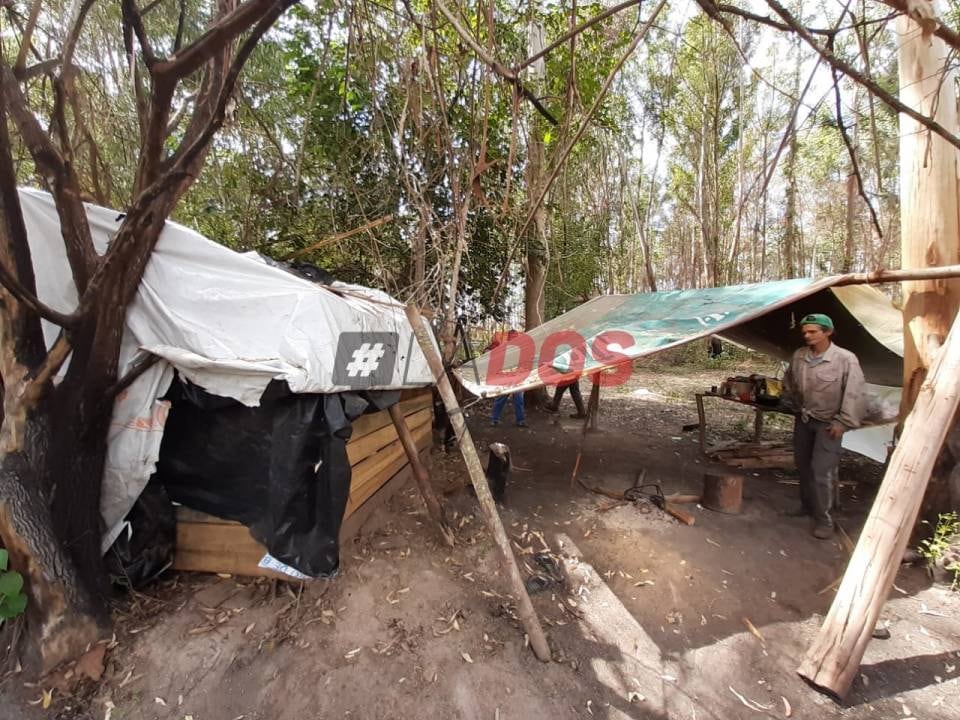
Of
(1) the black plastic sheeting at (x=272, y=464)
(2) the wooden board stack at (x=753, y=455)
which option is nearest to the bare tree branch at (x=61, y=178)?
(1) the black plastic sheeting at (x=272, y=464)

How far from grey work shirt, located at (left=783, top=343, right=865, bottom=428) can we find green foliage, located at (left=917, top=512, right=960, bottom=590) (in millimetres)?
880

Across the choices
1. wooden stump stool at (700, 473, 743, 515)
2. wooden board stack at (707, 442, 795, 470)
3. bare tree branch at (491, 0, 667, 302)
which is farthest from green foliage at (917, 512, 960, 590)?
bare tree branch at (491, 0, 667, 302)

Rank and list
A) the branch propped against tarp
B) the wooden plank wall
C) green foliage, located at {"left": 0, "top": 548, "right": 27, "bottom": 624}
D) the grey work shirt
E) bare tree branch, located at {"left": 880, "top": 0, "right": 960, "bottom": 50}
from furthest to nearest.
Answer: the grey work shirt, the branch propped against tarp, the wooden plank wall, green foliage, located at {"left": 0, "top": 548, "right": 27, "bottom": 624}, bare tree branch, located at {"left": 880, "top": 0, "right": 960, "bottom": 50}

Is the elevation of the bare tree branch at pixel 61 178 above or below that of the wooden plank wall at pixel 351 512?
above

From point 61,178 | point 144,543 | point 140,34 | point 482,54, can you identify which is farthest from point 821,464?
point 61,178

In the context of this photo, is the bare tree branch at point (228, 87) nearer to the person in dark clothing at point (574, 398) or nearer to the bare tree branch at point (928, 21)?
the bare tree branch at point (928, 21)

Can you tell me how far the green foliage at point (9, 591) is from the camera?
2.25 meters

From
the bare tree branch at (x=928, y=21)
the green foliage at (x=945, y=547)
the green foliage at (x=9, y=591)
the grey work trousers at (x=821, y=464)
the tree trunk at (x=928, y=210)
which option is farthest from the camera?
the grey work trousers at (x=821, y=464)

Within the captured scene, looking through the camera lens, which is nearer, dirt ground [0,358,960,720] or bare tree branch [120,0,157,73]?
bare tree branch [120,0,157,73]

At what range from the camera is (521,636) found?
2746mm

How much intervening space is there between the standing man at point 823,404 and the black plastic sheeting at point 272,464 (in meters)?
3.75

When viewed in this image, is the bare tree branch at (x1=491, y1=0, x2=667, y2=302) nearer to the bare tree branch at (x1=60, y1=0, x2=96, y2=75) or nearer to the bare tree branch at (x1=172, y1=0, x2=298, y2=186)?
the bare tree branch at (x1=172, y1=0, x2=298, y2=186)

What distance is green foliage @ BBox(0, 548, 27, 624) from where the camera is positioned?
2248mm

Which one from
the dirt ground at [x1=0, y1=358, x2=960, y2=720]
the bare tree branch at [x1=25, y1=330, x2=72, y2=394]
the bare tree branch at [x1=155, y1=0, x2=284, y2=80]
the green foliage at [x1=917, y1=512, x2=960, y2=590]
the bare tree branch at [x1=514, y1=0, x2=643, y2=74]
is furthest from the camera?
the green foliage at [x1=917, y1=512, x2=960, y2=590]
